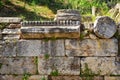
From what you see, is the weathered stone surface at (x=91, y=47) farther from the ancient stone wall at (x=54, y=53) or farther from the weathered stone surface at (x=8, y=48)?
the weathered stone surface at (x=8, y=48)

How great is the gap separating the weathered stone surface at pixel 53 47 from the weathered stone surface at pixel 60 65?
0.12 meters

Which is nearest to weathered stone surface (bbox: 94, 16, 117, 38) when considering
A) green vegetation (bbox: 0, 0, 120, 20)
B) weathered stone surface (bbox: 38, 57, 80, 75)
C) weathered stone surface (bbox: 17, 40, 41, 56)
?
weathered stone surface (bbox: 38, 57, 80, 75)

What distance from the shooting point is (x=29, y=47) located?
7.18 m

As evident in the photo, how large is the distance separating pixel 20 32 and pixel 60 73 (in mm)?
1259

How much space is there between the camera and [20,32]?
7145 millimetres

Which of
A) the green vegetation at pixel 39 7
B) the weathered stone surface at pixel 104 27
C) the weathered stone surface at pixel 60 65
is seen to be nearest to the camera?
the weathered stone surface at pixel 104 27

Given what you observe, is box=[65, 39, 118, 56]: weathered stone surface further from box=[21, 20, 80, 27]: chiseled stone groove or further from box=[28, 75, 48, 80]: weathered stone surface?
box=[28, 75, 48, 80]: weathered stone surface

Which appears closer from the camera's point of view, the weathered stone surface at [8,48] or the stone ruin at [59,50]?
the stone ruin at [59,50]

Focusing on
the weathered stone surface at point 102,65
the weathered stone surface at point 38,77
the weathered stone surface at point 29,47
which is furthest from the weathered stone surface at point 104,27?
the weathered stone surface at point 38,77

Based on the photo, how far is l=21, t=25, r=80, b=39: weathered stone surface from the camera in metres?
6.96

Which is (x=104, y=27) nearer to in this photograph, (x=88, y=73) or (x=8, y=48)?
(x=88, y=73)

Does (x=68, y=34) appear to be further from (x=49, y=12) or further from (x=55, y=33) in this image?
(x=49, y=12)

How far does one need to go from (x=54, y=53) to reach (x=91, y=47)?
0.82 m

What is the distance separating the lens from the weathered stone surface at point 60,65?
7.16m
